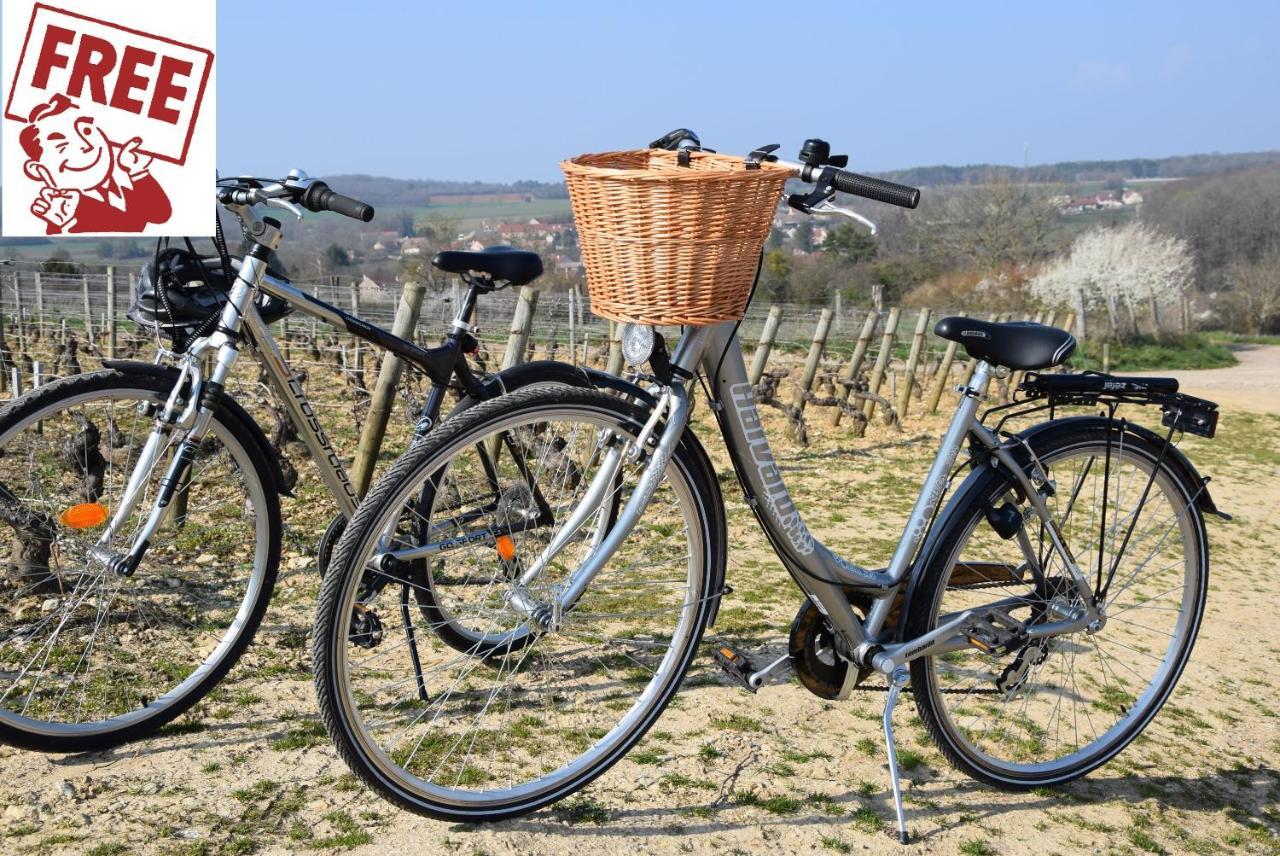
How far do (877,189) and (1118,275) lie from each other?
4064 cm

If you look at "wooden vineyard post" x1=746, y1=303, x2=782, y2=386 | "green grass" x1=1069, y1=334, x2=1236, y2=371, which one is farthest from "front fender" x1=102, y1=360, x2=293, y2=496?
"green grass" x1=1069, y1=334, x2=1236, y2=371

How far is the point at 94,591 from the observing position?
8.50 ft

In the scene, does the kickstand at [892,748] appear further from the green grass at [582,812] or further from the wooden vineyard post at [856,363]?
the wooden vineyard post at [856,363]

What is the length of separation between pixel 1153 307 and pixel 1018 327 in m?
37.5

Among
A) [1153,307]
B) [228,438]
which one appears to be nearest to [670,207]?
[228,438]

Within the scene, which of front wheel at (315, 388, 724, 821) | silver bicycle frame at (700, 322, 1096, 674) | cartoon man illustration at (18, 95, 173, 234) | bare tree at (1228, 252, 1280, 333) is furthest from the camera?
bare tree at (1228, 252, 1280, 333)

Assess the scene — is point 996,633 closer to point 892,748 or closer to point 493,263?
point 892,748

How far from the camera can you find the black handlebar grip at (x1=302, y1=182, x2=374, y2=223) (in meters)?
2.34

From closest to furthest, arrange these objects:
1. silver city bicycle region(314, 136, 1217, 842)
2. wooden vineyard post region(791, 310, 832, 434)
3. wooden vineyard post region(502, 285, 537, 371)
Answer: silver city bicycle region(314, 136, 1217, 842) → wooden vineyard post region(502, 285, 537, 371) → wooden vineyard post region(791, 310, 832, 434)

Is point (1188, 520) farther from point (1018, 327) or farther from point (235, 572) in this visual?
point (235, 572)

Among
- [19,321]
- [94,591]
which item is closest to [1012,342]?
[94,591]

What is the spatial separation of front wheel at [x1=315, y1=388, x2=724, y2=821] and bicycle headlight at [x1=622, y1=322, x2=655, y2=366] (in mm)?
99

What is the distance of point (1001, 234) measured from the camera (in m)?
46.4

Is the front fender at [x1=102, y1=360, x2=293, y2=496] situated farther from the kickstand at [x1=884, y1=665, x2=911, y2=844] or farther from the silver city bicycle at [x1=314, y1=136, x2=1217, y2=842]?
the kickstand at [x1=884, y1=665, x2=911, y2=844]
